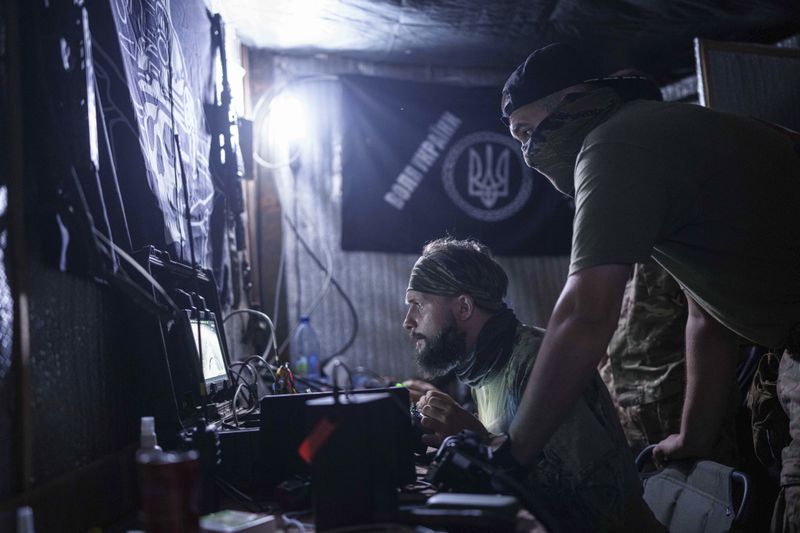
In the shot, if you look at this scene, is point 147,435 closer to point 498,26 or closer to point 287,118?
point 287,118

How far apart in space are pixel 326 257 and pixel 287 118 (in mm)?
835

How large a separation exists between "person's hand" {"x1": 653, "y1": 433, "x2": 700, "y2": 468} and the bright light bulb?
2774 millimetres

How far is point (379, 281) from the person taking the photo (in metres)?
4.09

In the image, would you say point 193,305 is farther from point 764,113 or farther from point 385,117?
point 764,113

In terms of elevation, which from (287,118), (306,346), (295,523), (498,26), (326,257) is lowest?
(306,346)

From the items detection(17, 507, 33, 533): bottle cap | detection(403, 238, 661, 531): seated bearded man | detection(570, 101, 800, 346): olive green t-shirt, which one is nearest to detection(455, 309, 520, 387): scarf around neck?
detection(403, 238, 661, 531): seated bearded man

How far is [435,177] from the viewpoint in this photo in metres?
4.18

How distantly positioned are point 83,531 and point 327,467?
19.1 inches

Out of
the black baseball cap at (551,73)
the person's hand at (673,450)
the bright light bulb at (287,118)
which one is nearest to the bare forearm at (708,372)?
the person's hand at (673,450)

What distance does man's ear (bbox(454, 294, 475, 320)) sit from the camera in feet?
6.51

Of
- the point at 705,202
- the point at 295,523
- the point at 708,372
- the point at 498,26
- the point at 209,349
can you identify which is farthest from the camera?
the point at 498,26

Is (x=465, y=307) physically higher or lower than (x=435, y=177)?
lower

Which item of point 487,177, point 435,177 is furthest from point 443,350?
point 487,177

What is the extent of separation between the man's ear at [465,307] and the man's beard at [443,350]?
3cm
